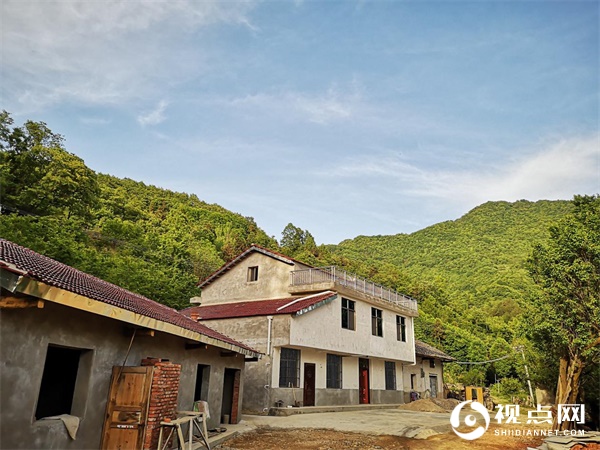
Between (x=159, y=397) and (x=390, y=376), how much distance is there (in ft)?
68.1

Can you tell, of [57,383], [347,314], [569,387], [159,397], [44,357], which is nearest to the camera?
[44,357]

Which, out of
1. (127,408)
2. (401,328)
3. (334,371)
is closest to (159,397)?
(127,408)

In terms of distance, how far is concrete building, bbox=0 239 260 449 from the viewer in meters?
5.43

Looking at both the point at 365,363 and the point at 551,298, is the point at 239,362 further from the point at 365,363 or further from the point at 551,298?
the point at 365,363

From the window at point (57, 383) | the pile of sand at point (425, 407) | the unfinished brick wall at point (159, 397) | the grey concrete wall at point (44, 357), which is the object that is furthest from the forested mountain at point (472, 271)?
the window at point (57, 383)

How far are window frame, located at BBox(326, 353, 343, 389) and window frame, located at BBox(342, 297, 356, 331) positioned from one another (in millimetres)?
1546

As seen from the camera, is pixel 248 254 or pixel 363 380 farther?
pixel 363 380

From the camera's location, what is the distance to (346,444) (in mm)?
9812

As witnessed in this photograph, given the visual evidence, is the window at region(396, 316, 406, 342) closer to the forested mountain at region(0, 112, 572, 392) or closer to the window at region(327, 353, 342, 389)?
the window at region(327, 353, 342, 389)

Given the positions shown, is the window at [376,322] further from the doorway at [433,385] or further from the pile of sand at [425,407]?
the doorway at [433,385]

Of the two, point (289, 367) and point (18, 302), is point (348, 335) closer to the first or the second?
point (289, 367)

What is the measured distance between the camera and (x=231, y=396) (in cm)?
1333

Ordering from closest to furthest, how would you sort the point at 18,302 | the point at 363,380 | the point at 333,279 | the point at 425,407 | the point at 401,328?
the point at 18,302, the point at 333,279, the point at 425,407, the point at 363,380, the point at 401,328

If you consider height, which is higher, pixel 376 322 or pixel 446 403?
pixel 376 322
